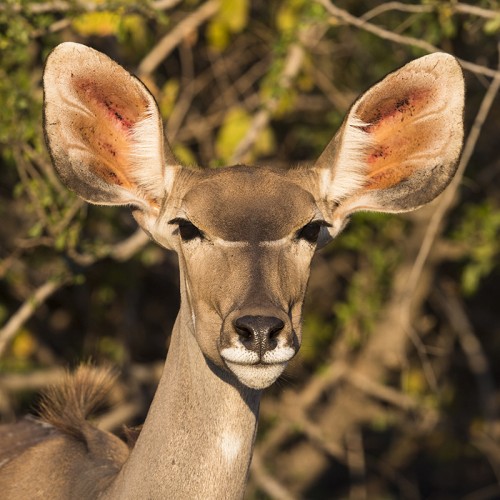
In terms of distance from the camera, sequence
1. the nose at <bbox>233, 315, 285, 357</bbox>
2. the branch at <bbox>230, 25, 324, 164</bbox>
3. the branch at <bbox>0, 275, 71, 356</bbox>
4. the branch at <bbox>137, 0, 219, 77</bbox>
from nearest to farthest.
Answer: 1. the nose at <bbox>233, 315, 285, 357</bbox>
2. the branch at <bbox>0, 275, 71, 356</bbox>
3. the branch at <bbox>230, 25, 324, 164</bbox>
4. the branch at <bbox>137, 0, 219, 77</bbox>

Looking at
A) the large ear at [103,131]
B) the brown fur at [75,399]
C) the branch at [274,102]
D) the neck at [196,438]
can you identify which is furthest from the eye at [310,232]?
the branch at [274,102]

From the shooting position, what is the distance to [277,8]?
30.5 feet

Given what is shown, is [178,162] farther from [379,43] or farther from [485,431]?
[485,431]

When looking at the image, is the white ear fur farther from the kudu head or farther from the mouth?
the mouth

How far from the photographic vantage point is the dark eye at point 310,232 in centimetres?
443

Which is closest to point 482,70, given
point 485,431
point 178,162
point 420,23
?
point 420,23

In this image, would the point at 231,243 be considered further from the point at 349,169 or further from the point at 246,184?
the point at 349,169

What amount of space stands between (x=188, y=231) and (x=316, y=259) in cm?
373

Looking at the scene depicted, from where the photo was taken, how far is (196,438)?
427 cm

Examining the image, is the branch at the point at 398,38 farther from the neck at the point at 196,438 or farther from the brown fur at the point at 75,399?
the neck at the point at 196,438

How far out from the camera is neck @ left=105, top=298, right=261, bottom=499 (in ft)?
13.9

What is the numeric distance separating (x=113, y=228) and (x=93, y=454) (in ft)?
11.5

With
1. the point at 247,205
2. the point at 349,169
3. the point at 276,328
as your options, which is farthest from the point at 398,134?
the point at 276,328

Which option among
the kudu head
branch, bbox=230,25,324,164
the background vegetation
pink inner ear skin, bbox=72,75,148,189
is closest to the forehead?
the kudu head
